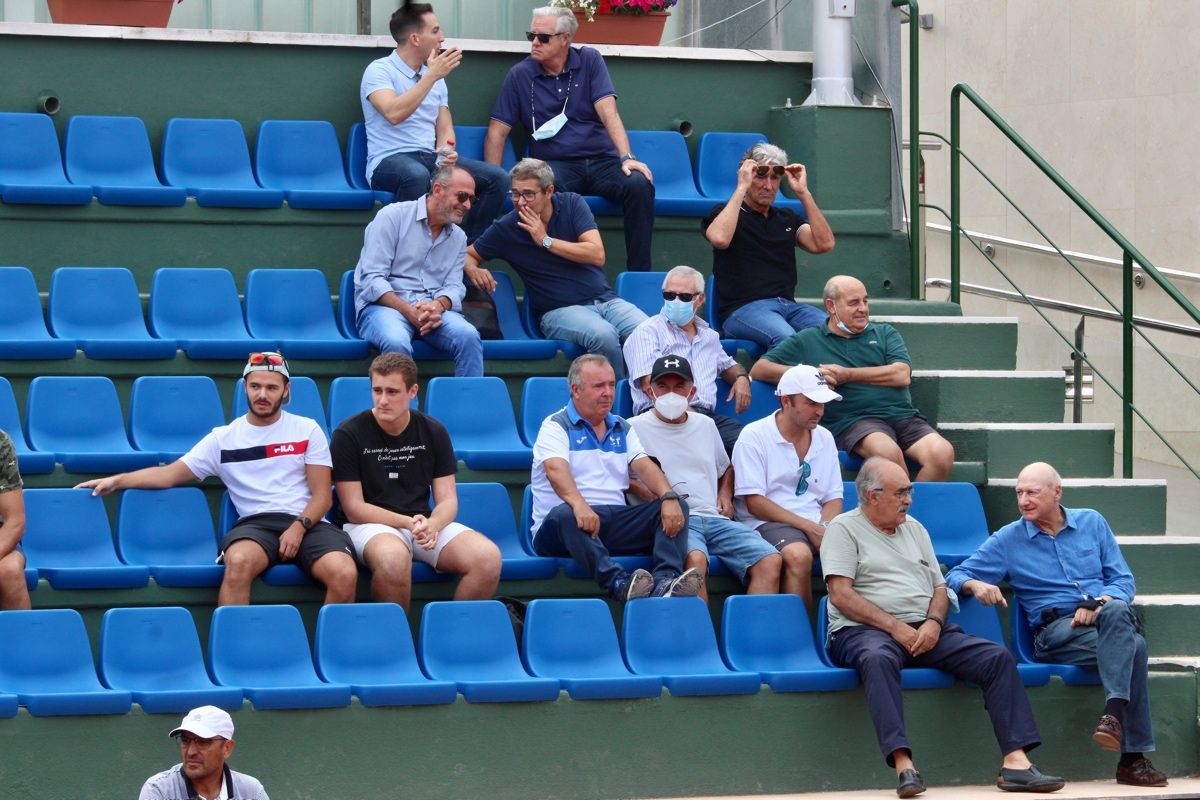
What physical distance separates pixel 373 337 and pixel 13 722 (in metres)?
2.26

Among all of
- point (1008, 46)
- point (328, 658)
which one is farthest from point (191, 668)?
point (1008, 46)

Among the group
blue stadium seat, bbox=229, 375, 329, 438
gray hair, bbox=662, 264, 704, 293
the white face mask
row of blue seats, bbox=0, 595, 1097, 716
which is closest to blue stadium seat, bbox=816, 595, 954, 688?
row of blue seats, bbox=0, 595, 1097, 716

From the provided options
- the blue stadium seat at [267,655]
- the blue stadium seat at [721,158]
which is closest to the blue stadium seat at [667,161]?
the blue stadium seat at [721,158]

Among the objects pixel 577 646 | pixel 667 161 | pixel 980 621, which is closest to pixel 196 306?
pixel 577 646

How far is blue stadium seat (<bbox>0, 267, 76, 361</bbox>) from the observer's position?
7.28 meters

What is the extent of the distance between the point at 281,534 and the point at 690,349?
1928mm

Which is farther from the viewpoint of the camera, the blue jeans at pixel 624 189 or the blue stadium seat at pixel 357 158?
the blue stadium seat at pixel 357 158

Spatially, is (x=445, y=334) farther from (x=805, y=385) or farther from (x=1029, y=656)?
(x=1029, y=656)

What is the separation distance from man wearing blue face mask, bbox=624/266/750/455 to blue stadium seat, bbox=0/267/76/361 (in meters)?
2.10

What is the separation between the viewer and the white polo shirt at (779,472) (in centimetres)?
711

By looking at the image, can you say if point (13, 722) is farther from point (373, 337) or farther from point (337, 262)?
point (337, 262)

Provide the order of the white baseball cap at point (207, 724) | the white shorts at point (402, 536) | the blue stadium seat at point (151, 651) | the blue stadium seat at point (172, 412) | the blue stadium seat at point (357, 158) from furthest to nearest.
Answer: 1. the blue stadium seat at point (357, 158)
2. the blue stadium seat at point (172, 412)
3. the white shorts at point (402, 536)
4. the blue stadium seat at point (151, 651)
5. the white baseball cap at point (207, 724)

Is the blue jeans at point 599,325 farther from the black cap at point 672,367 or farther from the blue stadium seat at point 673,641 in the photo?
the blue stadium seat at point 673,641

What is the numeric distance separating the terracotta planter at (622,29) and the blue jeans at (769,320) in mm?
2150
